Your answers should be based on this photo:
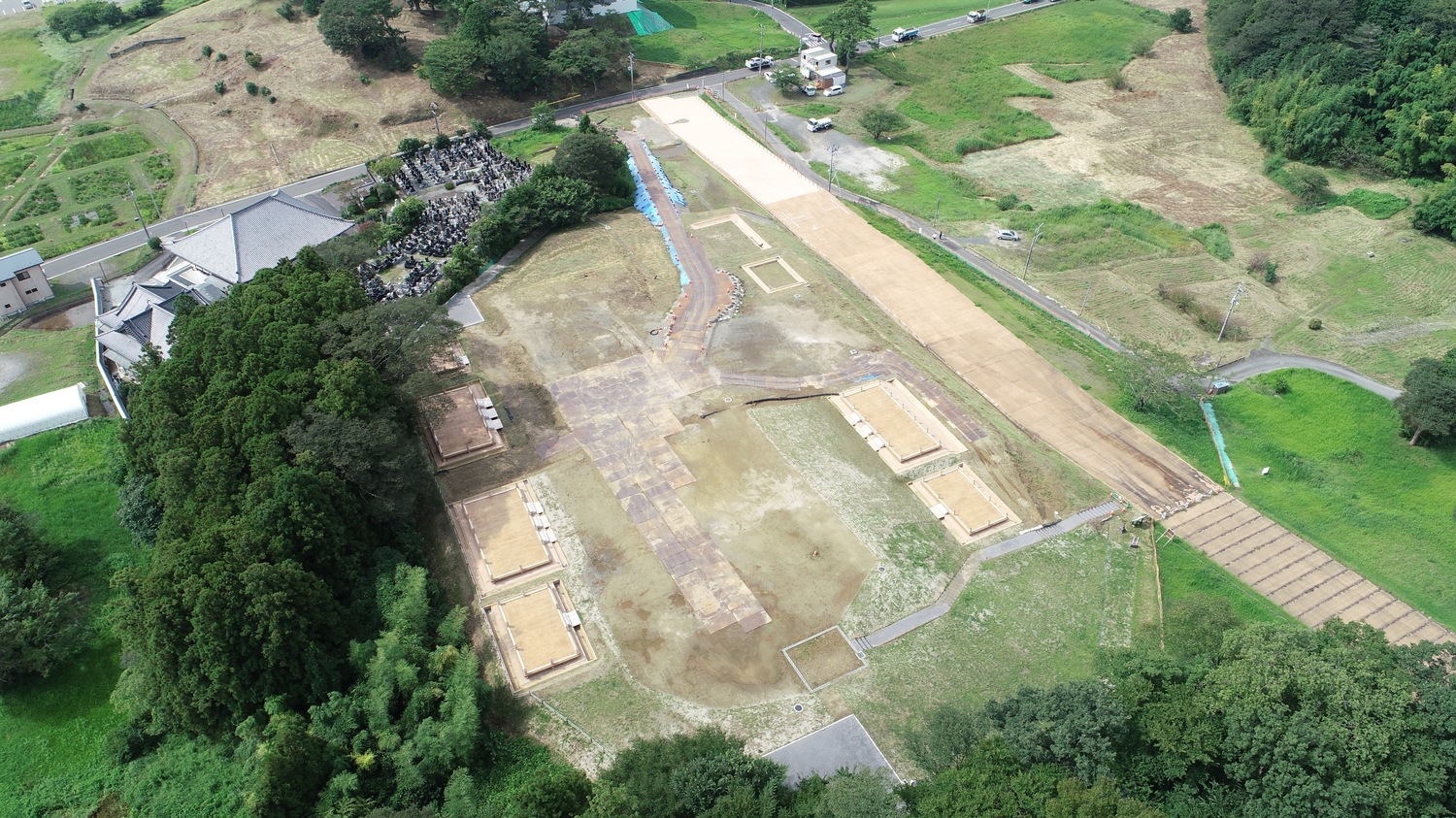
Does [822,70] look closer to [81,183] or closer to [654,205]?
[654,205]

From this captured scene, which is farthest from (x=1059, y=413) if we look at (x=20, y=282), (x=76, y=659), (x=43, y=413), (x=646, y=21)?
(x=646, y=21)

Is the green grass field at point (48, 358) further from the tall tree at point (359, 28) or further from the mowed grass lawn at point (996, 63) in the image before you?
the mowed grass lawn at point (996, 63)

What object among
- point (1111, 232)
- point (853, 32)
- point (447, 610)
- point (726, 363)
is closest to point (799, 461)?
point (726, 363)

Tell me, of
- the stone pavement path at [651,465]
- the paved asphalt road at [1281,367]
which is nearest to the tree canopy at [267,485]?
the stone pavement path at [651,465]

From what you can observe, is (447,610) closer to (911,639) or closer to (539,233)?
(911,639)

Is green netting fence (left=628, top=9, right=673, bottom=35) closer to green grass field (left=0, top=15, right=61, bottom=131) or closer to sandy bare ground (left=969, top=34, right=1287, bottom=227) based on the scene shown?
sandy bare ground (left=969, top=34, right=1287, bottom=227)

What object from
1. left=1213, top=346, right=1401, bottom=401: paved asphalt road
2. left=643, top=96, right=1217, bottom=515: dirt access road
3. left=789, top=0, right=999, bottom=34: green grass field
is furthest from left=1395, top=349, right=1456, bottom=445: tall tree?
left=789, top=0, right=999, bottom=34: green grass field

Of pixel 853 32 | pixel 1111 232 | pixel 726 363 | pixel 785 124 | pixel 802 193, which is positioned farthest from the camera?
pixel 853 32
